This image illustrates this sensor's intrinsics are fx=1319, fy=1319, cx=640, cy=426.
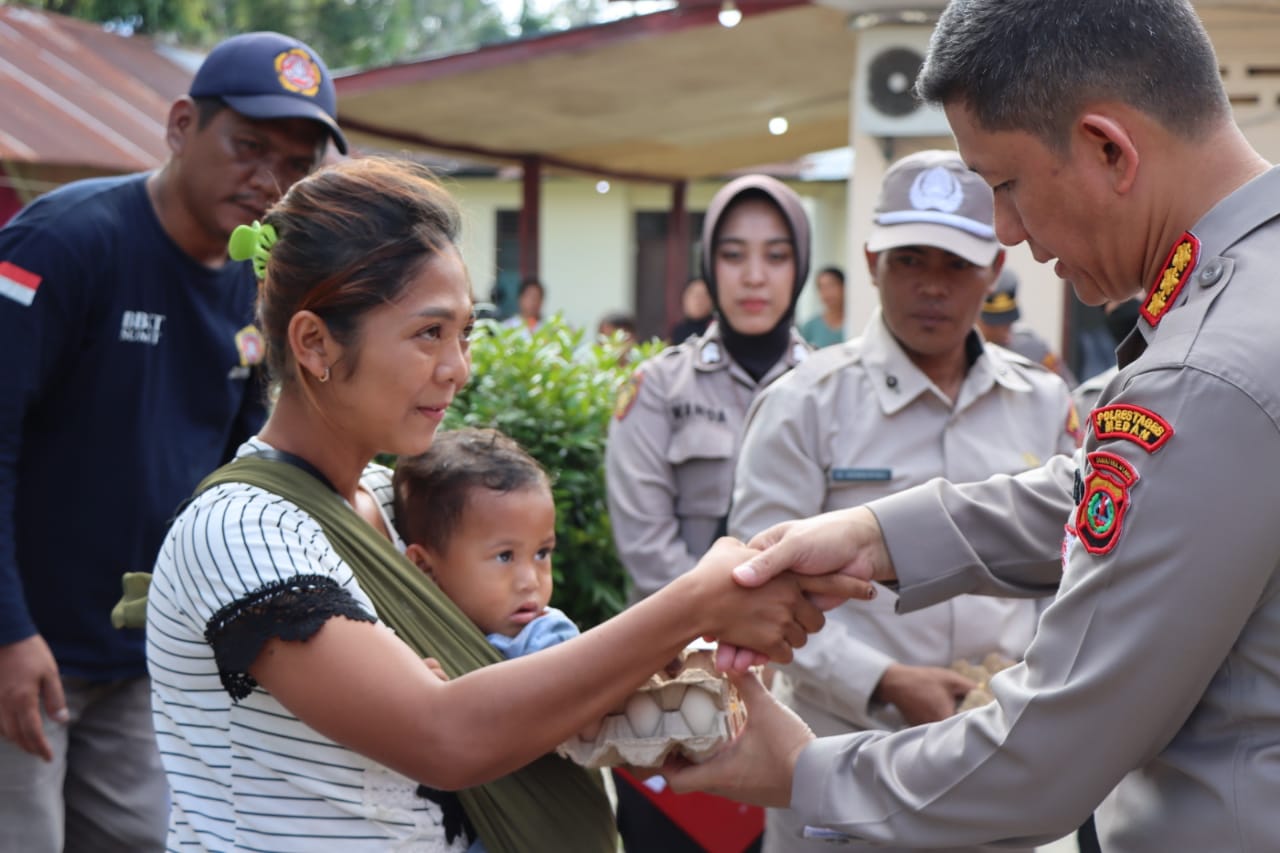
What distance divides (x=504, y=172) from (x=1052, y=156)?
19.7 m

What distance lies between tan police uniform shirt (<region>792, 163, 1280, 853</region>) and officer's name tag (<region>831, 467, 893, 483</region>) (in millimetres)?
1082

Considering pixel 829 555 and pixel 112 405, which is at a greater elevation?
pixel 112 405

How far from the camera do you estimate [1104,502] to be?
5.13ft

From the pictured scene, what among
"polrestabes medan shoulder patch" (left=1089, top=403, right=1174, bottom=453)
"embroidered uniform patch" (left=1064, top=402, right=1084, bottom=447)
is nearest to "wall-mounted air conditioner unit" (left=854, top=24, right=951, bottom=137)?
"embroidered uniform patch" (left=1064, top=402, right=1084, bottom=447)

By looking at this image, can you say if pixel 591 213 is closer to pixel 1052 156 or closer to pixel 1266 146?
pixel 1266 146

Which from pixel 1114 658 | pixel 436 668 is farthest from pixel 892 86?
pixel 1114 658

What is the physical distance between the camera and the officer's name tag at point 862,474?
9.50 feet

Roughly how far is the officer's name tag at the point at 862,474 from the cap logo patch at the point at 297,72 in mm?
1569

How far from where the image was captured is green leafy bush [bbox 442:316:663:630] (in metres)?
4.32

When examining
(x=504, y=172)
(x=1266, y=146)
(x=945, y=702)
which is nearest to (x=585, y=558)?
(x=945, y=702)

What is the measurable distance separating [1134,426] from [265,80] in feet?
7.66

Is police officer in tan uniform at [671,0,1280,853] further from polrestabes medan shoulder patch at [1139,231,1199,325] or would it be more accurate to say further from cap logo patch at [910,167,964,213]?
cap logo patch at [910,167,964,213]

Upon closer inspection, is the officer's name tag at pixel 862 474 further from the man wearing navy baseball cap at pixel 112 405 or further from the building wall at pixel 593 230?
the building wall at pixel 593 230

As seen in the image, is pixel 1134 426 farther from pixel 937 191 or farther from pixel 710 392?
pixel 710 392
